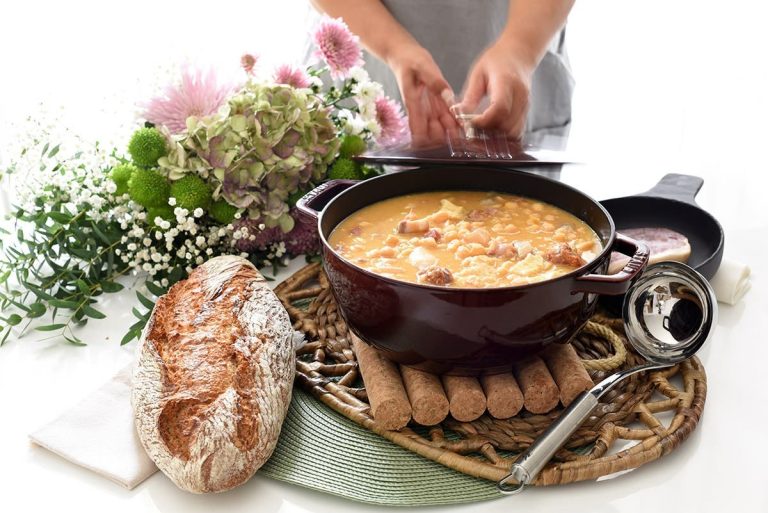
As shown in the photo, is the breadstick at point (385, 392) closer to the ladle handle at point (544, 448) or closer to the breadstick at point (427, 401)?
the breadstick at point (427, 401)

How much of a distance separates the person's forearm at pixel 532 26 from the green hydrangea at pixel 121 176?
3.42ft

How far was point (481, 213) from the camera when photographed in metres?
1.66

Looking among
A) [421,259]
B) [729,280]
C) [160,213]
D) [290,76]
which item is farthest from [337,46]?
[729,280]

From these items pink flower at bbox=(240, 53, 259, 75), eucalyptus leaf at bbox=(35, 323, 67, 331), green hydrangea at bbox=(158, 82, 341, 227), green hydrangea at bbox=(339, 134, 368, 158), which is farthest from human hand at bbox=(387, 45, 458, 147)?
eucalyptus leaf at bbox=(35, 323, 67, 331)

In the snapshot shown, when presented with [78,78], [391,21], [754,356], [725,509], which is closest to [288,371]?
[725,509]

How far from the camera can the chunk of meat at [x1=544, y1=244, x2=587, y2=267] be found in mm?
1444

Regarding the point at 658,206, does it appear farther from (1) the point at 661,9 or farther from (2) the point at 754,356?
(1) the point at 661,9

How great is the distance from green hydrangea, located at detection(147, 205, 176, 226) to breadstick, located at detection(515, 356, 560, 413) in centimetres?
88

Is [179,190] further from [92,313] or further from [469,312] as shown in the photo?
[469,312]

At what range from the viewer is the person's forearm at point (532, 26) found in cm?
218

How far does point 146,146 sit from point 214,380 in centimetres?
66

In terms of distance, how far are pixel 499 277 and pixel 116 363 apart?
78 centimetres

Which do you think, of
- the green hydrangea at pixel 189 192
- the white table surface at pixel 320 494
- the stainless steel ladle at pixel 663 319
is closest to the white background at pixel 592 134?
the white table surface at pixel 320 494

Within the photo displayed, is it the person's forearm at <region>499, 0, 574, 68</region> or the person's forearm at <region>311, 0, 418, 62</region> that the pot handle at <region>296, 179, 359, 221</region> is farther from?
the person's forearm at <region>499, 0, 574, 68</region>
